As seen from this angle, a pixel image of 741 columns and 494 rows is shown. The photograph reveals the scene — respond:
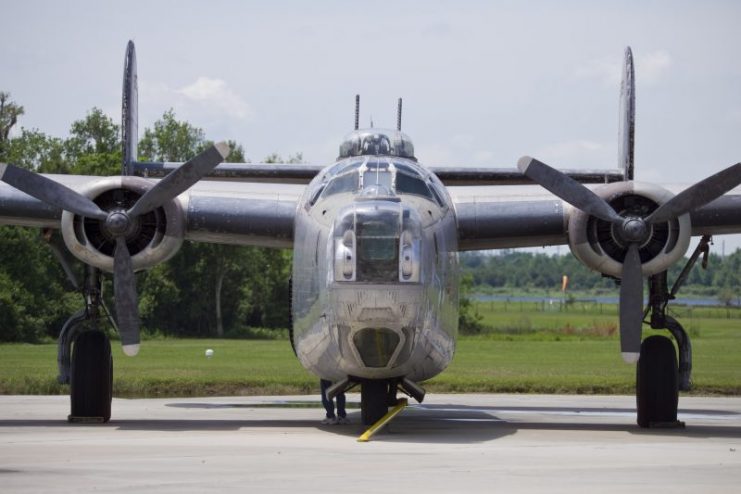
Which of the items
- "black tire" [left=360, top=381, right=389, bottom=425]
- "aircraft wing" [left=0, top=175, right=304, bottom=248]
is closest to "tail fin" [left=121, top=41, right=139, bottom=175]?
"aircraft wing" [left=0, top=175, right=304, bottom=248]

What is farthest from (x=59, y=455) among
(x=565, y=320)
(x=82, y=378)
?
(x=565, y=320)

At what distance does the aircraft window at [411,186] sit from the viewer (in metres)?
15.6

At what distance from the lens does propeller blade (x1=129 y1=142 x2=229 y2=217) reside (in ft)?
54.6

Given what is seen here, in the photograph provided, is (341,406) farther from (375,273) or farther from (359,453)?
(359,453)

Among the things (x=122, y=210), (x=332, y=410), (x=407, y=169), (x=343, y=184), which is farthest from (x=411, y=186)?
(x=332, y=410)

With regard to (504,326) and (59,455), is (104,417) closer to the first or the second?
(59,455)

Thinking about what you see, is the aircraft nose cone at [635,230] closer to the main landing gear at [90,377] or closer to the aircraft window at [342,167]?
the aircraft window at [342,167]

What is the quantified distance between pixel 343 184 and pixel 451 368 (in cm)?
2102

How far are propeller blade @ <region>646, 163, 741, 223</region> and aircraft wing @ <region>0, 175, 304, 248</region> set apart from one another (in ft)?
16.7

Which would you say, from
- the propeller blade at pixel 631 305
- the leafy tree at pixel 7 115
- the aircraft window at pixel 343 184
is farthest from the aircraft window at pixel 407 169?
the leafy tree at pixel 7 115

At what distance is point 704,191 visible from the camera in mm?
16109

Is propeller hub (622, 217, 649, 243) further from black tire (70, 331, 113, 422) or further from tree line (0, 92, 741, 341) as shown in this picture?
tree line (0, 92, 741, 341)

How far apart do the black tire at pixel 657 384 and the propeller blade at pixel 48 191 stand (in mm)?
7436

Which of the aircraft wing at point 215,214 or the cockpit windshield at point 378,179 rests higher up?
the cockpit windshield at point 378,179
